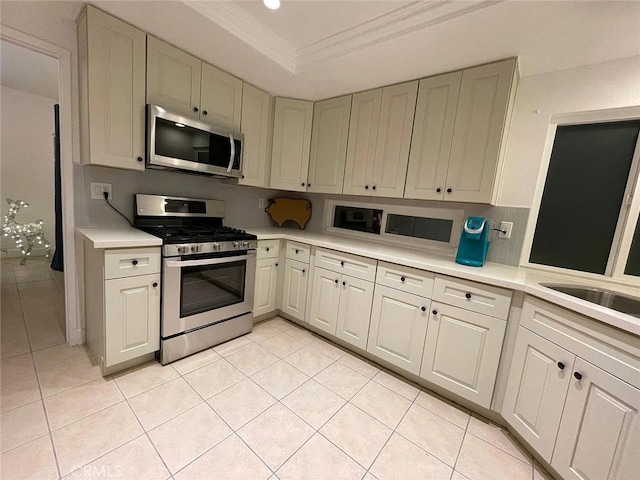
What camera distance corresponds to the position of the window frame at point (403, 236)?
221cm

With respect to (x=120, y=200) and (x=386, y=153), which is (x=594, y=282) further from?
(x=120, y=200)

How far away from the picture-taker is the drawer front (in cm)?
243

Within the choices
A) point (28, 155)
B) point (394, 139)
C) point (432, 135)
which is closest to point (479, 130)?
point (432, 135)

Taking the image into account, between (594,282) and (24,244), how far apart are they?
6.44 metres

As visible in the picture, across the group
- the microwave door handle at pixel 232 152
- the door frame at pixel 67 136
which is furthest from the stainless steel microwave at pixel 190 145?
the door frame at pixel 67 136

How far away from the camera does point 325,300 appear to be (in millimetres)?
2350

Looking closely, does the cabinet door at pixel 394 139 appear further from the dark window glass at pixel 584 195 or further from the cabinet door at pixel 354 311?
the dark window glass at pixel 584 195

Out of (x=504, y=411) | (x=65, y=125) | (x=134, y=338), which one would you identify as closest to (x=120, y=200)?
(x=65, y=125)

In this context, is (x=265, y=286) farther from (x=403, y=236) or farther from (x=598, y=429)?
(x=598, y=429)

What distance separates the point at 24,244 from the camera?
3.83 metres

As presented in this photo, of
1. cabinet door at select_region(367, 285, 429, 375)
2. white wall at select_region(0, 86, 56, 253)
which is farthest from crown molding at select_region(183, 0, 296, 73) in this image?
white wall at select_region(0, 86, 56, 253)

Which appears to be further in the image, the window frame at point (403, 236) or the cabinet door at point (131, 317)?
the window frame at point (403, 236)

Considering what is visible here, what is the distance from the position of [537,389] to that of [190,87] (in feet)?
9.70

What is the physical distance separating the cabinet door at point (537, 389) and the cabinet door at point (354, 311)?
940 mm
